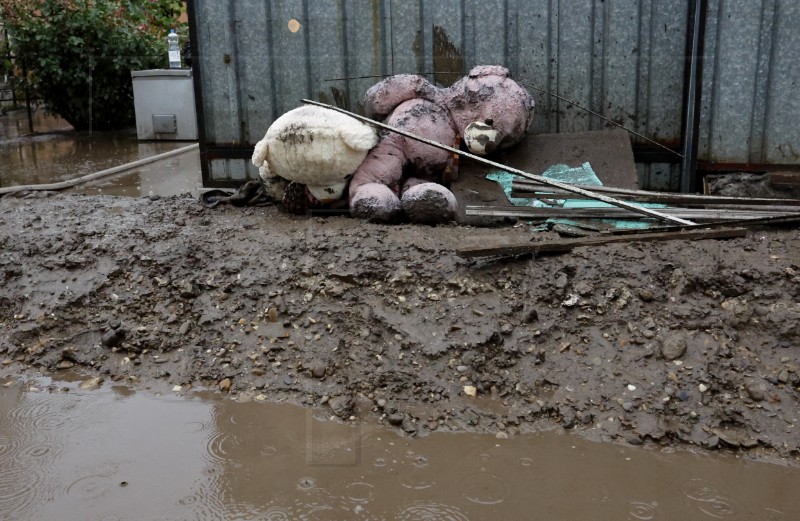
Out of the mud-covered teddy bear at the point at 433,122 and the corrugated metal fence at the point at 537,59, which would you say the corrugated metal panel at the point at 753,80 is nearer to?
the corrugated metal fence at the point at 537,59

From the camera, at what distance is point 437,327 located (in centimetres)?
372

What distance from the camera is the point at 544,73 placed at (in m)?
5.47

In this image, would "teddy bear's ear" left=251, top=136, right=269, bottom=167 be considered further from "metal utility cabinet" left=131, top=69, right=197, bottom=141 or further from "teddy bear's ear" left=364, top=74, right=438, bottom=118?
"metal utility cabinet" left=131, top=69, right=197, bottom=141

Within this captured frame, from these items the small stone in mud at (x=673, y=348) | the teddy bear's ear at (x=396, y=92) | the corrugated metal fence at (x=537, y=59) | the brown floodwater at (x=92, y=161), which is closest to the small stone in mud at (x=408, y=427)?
the small stone in mud at (x=673, y=348)

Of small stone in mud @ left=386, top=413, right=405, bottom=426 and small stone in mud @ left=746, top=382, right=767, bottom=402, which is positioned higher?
small stone in mud @ left=746, top=382, right=767, bottom=402

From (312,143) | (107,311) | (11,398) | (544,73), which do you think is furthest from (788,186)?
(11,398)

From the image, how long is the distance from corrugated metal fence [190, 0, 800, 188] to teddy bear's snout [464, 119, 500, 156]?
0.63 metres

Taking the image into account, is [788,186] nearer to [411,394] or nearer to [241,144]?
[411,394]

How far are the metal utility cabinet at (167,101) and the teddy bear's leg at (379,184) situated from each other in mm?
5956

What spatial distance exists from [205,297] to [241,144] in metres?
2.06

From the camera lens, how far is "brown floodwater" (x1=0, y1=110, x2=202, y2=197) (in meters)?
6.94

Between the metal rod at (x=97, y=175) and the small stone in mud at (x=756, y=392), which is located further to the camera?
the metal rod at (x=97, y=175)

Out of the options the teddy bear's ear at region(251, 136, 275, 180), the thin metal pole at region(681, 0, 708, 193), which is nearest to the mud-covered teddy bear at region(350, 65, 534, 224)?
the teddy bear's ear at region(251, 136, 275, 180)

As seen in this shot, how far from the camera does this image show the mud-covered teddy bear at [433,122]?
196 inches
